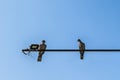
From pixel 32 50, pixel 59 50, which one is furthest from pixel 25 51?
pixel 59 50

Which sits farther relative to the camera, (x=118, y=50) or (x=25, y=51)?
(x=25, y=51)

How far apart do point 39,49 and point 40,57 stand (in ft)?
2.15

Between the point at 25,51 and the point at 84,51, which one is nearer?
the point at 84,51

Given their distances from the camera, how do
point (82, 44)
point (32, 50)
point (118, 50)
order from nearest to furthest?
point (118, 50), point (32, 50), point (82, 44)

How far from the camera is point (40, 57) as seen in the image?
40.3ft

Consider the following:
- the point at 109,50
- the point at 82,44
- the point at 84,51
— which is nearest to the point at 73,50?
the point at 84,51

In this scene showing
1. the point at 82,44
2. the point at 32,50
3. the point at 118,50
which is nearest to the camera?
the point at 118,50

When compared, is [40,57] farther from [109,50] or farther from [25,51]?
[109,50]

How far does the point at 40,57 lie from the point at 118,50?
325 centimetres

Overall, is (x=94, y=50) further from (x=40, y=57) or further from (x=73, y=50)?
(x=40, y=57)

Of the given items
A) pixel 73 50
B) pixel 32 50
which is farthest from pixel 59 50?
pixel 32 50

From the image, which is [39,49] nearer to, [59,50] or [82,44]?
[59,50]

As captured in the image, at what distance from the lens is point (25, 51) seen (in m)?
11.8

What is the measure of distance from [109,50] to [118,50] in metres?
0.32
